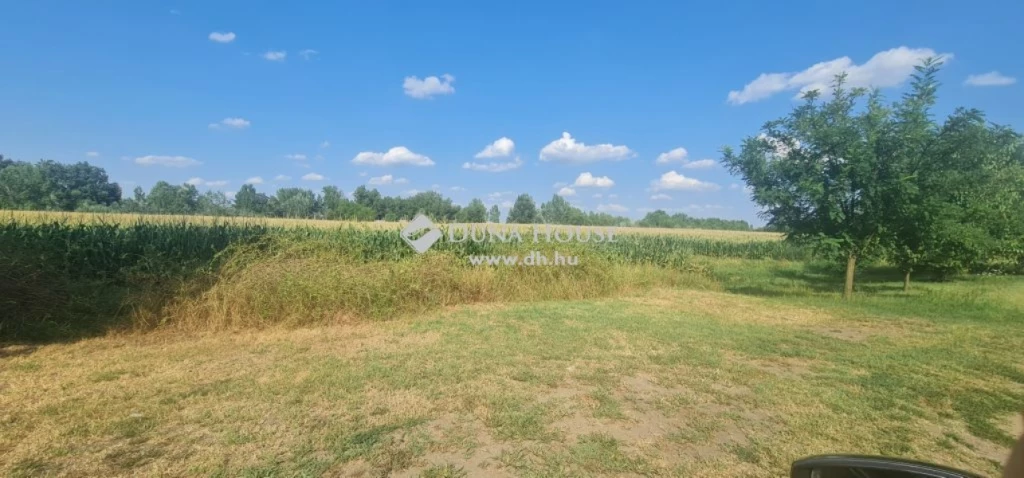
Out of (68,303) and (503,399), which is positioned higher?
(68,303)

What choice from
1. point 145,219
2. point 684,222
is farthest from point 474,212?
point 684,222

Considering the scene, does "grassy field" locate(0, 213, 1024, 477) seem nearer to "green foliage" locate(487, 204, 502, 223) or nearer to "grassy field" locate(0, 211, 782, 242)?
"grassy field" locate(0, 211, 782, 242)

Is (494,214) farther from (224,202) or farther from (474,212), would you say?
(224,202)

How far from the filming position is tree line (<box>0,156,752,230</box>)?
959 inches

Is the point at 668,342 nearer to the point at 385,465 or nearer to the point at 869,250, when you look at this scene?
the point at 385,465

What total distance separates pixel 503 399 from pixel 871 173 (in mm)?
8798

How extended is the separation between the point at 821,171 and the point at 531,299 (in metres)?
6.54

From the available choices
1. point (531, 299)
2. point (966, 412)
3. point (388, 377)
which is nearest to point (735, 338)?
point (966, 412)

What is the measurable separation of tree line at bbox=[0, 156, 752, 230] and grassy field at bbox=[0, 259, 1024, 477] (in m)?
12.8

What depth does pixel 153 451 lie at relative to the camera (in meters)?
2.76

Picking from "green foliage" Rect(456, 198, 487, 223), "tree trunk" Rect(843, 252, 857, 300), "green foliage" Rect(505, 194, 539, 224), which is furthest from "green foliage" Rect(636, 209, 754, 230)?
"tree trunk" Rect(843, 252, 857, 300)

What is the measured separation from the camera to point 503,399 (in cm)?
374

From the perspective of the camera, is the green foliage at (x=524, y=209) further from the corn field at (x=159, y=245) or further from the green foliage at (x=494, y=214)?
the corn field at (x=159, y=245)

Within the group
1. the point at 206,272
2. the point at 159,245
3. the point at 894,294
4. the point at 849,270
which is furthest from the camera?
the point at 894,294
